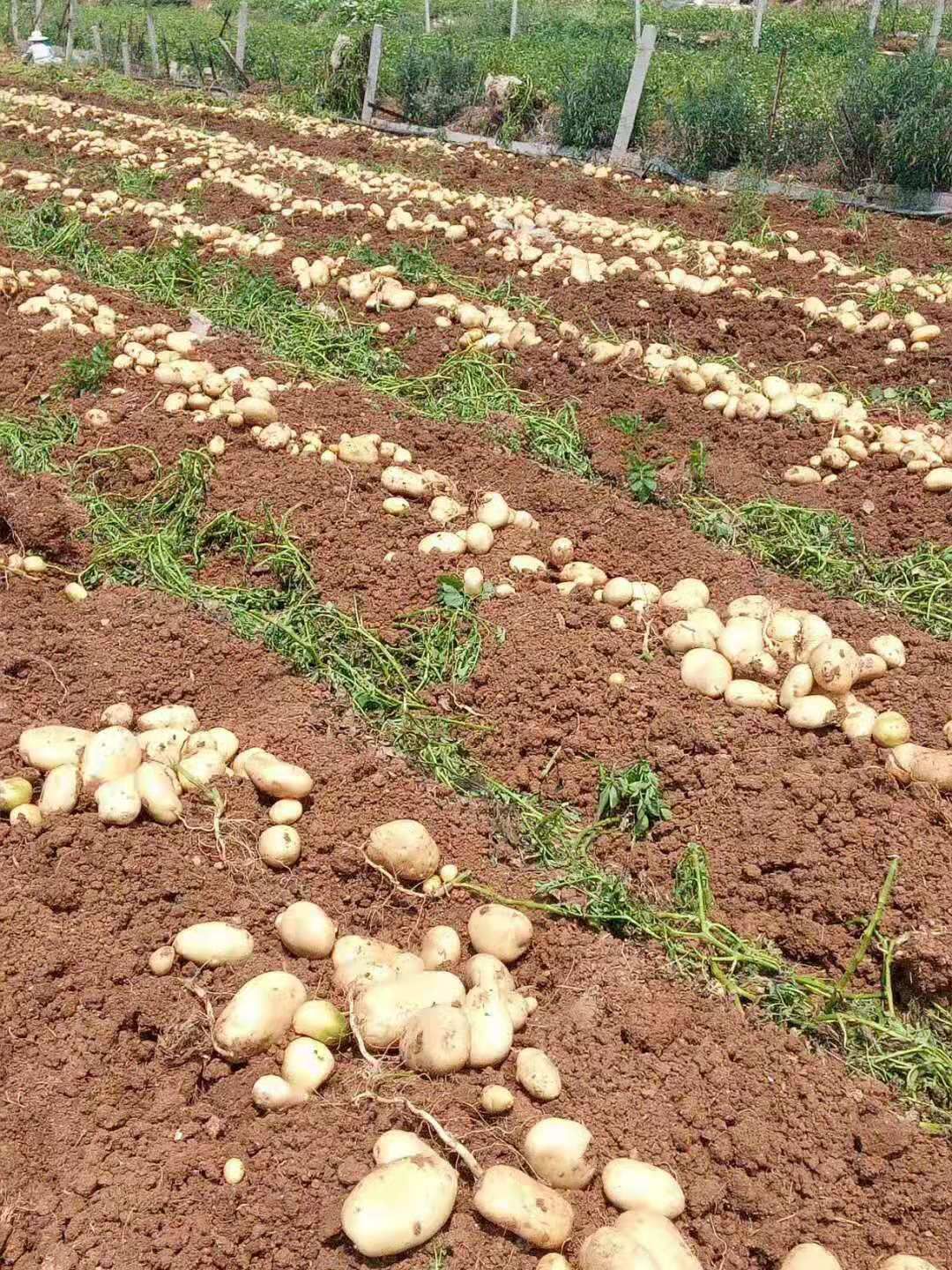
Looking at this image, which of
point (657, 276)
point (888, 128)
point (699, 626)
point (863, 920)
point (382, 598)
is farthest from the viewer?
point (888, 128)

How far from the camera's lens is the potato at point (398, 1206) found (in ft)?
6.64

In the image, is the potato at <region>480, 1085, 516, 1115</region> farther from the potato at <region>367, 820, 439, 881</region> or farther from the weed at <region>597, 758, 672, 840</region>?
the weed at <region>597, 758, 672, 840</region>

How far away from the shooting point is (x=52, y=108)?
14508 mm

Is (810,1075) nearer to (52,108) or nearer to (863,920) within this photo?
(863,920)

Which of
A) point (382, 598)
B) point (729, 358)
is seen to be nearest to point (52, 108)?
point (729, 358)

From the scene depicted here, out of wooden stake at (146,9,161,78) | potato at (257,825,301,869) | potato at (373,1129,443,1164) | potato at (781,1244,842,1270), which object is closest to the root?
potato at (373,1129,443,1164)

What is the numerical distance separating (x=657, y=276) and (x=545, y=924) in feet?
18.5

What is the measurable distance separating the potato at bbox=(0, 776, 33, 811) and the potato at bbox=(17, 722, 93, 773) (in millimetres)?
100

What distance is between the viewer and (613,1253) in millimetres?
2012

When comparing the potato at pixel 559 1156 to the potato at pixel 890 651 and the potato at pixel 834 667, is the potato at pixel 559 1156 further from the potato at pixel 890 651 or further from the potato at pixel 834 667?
the potato at pixel 890 651

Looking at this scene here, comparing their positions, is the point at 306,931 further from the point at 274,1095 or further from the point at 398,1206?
the point at 398,1206

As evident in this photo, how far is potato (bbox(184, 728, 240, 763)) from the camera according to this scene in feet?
→ 10.8

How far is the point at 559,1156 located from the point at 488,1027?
36 centimetres

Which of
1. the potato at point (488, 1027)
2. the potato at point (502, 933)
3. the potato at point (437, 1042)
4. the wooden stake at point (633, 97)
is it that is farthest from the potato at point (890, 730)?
the wooden stake at point (633, 97)
